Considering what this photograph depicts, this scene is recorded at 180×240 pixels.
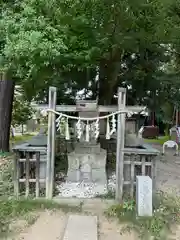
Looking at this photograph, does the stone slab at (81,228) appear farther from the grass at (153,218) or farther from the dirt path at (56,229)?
the grass at (153,218)

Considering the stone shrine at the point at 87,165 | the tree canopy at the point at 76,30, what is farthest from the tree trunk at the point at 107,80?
the stone shrine at the point at 87,165

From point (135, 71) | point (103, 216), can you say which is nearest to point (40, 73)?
point (103, 216)

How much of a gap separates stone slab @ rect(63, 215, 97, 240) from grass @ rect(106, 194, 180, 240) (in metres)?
0.35

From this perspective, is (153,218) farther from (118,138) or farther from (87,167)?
(87,167)

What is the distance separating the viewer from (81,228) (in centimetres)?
308

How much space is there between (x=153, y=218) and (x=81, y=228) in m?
0.91

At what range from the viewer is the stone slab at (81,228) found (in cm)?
288

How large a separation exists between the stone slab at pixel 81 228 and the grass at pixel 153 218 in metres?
0.35

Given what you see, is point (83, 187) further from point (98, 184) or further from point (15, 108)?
point (15, 108)

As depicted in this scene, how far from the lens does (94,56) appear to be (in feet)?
12.8

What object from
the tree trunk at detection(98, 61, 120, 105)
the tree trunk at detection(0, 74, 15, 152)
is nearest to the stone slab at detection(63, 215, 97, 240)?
the tree trunk at detection(98, 61, 120, 105)

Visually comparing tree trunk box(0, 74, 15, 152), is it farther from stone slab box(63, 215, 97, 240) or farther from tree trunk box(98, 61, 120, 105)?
stone slab box(63, 215, 97, 240)

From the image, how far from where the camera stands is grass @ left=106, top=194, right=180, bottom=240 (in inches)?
121

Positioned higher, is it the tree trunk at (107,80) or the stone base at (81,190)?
the tree trunk at (107,80)
